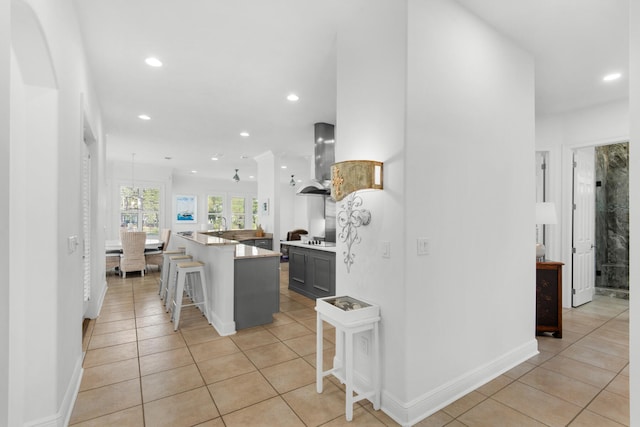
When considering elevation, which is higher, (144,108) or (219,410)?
(144,108)

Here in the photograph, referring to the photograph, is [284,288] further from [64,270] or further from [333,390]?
[64,270]

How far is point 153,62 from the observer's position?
331 centimetres

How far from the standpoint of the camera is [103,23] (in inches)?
105

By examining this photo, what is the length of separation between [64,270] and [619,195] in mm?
8004

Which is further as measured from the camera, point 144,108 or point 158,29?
point 144,108

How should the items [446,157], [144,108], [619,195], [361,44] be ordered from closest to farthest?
[446,157] → [361,44] → [144,108] → [619,195]

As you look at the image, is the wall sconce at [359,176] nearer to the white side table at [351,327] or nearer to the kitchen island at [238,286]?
the white side table at [351,327]

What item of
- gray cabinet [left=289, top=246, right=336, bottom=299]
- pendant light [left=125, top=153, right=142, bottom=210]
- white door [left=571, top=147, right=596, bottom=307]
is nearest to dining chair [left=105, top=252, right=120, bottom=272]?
pendant light [left=125, top=153, right=142, bottom=210]

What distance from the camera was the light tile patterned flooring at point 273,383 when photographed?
2.08 metres

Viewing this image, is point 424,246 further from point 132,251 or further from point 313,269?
point 132,251

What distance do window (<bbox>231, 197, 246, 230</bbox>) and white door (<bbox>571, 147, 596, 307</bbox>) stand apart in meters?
10.7

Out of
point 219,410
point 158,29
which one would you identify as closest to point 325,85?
point 158,29

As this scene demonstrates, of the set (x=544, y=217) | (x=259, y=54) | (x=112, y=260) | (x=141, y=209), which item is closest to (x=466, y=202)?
(x=544, y=217)

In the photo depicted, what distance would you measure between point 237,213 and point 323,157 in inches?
325
